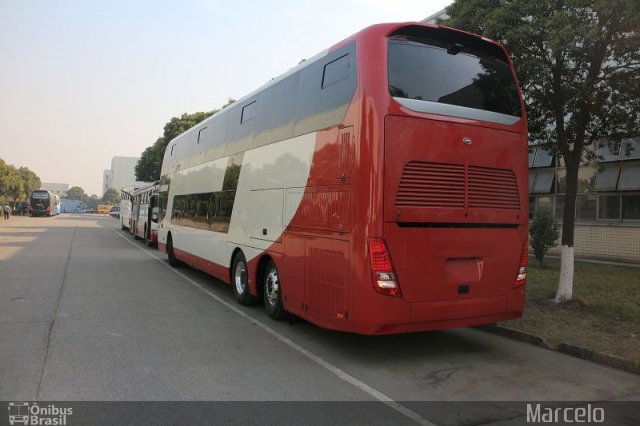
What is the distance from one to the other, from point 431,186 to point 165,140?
42.3 metres

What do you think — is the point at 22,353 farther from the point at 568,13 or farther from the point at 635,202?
the point at 635,202

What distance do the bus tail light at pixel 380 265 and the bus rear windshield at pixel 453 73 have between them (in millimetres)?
1636

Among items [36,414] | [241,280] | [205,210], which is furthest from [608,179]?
[36,414]

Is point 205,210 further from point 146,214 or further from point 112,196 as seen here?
point 112,196

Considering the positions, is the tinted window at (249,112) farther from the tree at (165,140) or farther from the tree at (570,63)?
the tree at (165,140)

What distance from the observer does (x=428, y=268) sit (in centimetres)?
531

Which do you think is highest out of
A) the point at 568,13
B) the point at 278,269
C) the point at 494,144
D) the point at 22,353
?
the point at 568,13

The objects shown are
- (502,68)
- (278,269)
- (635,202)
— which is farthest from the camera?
(635,202)

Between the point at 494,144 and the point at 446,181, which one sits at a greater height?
the point at 494,144

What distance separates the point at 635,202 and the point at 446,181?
42.9 ft

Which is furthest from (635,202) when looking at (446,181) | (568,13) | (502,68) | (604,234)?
(446,181)

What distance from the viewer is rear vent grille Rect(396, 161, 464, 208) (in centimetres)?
521

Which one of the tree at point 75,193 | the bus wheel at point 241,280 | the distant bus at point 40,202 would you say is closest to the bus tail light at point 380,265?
the bus wheel at point 241,280

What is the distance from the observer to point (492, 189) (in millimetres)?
5785
